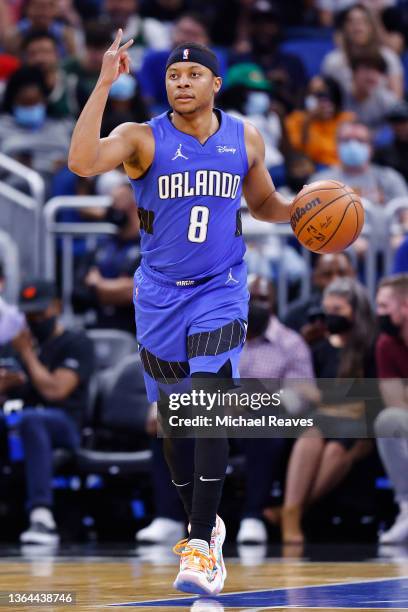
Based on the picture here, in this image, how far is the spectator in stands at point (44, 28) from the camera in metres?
14.0

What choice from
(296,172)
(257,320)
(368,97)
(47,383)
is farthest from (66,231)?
(368,97)

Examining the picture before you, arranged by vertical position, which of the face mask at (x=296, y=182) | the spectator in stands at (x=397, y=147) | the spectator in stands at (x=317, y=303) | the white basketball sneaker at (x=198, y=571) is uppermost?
the spectator in stands at (x=397, y=147)

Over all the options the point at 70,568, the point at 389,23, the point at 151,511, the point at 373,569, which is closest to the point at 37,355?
the point at 151,511

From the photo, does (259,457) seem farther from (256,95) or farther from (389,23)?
(389,23)

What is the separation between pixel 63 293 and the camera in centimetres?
1078

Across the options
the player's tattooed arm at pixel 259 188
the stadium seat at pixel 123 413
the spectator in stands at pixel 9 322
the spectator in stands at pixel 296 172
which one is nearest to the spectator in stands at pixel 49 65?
the spectator in stands at pixel 296 172

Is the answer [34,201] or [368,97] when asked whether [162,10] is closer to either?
[368,97]

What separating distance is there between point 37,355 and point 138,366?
2.53 ft

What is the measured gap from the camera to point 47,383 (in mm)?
9625

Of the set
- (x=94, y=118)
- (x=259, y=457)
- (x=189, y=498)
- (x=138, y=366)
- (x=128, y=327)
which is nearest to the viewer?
(x=94, y=118)

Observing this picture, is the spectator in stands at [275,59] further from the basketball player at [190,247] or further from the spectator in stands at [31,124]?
the basketball player at [190,247]

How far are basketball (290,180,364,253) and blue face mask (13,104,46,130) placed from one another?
6655 millimetres

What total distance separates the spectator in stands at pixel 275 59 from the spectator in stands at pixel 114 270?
10.1ft

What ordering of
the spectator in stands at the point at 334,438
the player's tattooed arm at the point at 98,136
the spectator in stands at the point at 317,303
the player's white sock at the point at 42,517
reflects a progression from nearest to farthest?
1. the player's tattooed arm at the point at 98,136
2. the spectator in stands at the point at 334,438
3. the player's white sock at the point at 42,517
4. the spectator in stands at the point at 317,303
